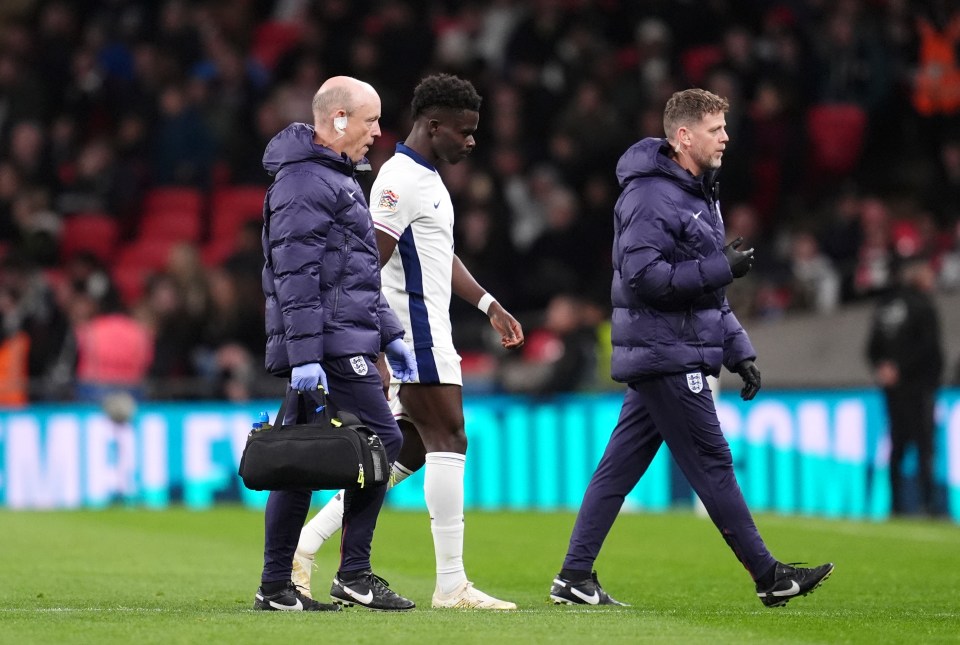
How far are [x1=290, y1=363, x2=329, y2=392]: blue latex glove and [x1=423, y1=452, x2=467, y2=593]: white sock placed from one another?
103 cm

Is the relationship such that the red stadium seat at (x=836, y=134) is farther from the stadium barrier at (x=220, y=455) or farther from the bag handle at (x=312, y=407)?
the bag handle at (x=312, y=407)

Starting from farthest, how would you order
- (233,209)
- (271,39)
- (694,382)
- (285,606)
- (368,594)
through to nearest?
(271,39) < (233,209) < (694,382) < (368,594) < (285,606)

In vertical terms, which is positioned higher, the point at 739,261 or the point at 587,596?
the point at 739,261

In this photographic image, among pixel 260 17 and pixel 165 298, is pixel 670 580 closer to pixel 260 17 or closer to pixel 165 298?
pixel 165 298

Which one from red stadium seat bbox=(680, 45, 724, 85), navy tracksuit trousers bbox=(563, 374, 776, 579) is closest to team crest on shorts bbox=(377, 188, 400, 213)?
navy tracksuit trousers bbox=(563, 374, 776, 579)

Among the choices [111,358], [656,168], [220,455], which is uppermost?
[656,168]

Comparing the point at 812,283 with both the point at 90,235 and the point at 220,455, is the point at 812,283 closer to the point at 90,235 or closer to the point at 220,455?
the point at 220,455

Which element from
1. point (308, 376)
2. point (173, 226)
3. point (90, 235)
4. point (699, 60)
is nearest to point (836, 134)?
point (699, 60)

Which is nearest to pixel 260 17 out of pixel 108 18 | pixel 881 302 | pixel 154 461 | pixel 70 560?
pixel 108 18

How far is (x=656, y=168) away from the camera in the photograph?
7.69 meters

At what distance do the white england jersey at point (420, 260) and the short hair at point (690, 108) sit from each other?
3.42 feet

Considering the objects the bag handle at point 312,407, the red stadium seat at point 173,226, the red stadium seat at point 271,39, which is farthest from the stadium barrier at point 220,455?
the bag handle at point 312,407

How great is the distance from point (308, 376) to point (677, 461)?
1.90 metres

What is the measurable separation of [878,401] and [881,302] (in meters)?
1.05
